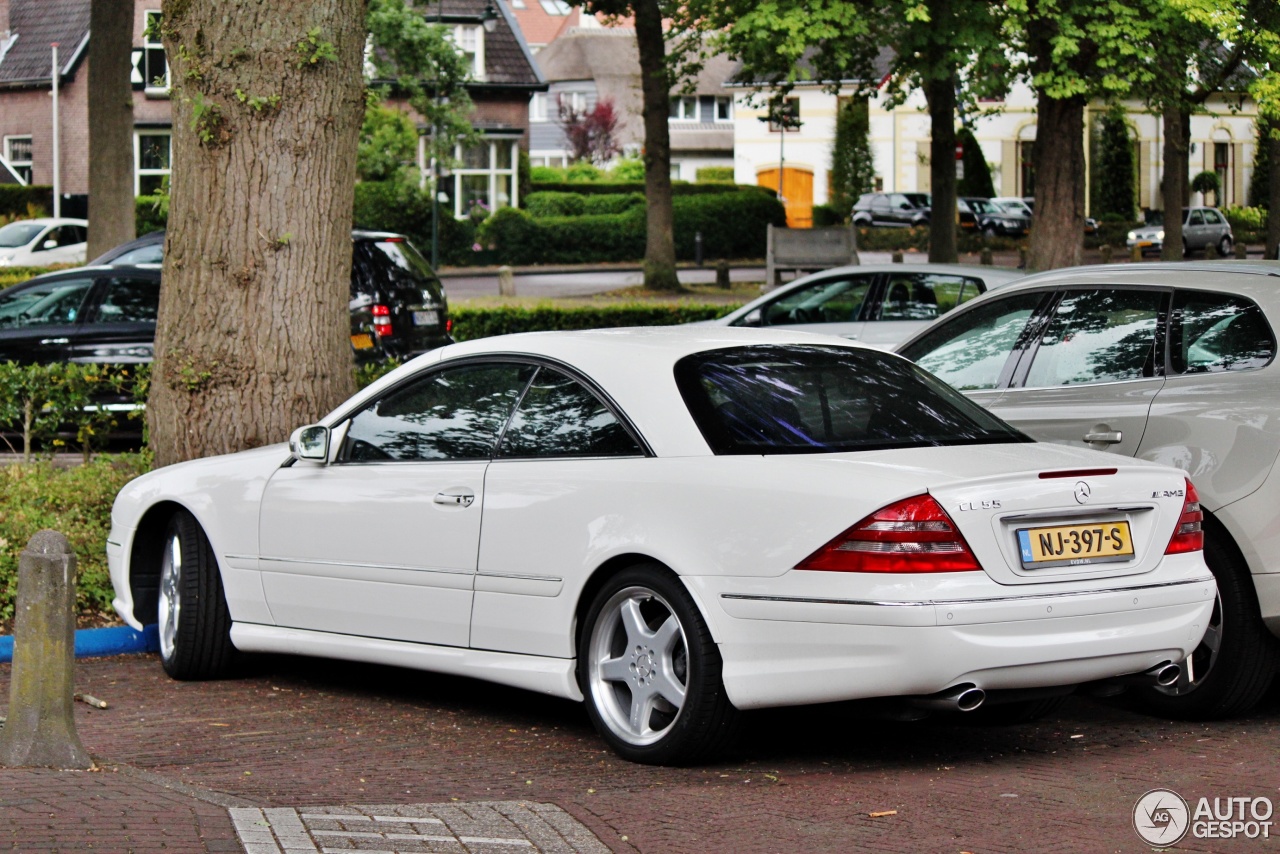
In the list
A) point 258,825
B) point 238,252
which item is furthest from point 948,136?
point 258,825

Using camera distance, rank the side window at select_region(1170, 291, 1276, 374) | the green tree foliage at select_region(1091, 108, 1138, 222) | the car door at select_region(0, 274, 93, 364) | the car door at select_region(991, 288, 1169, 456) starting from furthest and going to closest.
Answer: the green tree foliage at select_region(1091, 108, 1138, 222) → the car door at select_region(0, 274, 93, 364) → the car door at select_region(991, 288, 1169, 456) → the side window at select_region(1170, 291, 1276, 374)

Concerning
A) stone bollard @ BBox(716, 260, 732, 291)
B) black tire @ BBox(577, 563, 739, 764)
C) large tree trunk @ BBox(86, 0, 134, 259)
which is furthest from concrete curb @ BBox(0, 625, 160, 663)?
stone bollard @ BBox(716, 260, 732, 291)

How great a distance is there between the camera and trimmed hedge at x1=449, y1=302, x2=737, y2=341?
22594 millimetres

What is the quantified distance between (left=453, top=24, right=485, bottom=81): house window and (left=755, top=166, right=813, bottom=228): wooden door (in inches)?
866

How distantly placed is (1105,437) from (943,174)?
903 inches

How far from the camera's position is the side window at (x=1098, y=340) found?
7352 millimetres

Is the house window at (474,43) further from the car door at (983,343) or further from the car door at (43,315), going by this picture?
the car door at (983,343)

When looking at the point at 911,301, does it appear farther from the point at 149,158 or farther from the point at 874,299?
the point at 149,158

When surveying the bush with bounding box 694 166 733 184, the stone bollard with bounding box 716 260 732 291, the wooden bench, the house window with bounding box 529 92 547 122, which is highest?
the house window with bounding box 529 92 547 122

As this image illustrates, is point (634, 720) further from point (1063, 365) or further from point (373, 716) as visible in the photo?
point (1063, 365)

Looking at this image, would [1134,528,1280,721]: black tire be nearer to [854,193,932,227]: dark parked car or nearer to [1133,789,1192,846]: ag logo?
[1133,789,1192,846]: ag logo

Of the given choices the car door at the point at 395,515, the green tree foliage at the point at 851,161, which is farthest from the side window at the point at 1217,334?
the green tree foliage at the point at 851,161

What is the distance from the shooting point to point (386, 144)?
4775 centimetres

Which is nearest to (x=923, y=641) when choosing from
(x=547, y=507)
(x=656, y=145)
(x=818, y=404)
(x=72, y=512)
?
(x=818, y=404)
